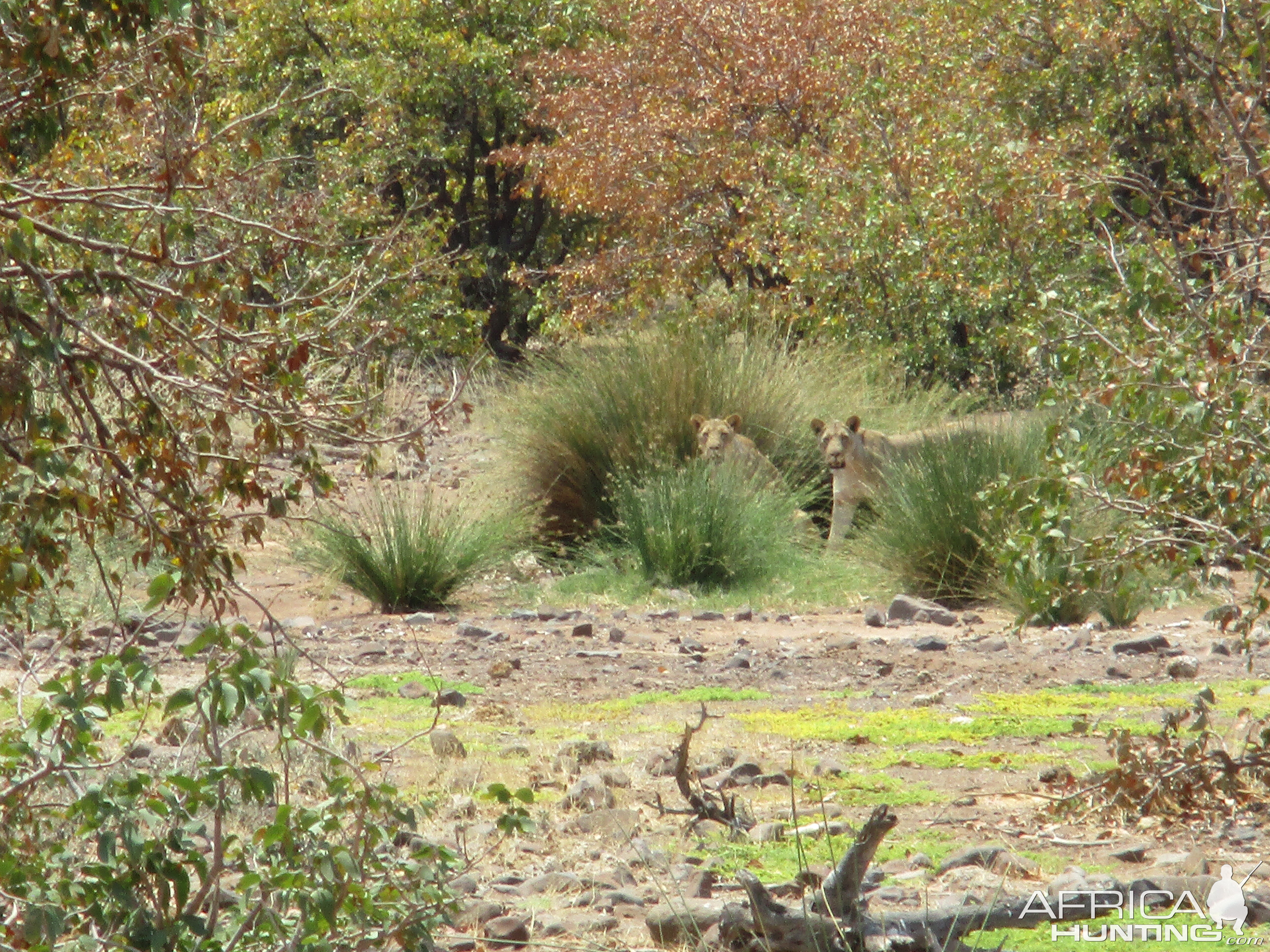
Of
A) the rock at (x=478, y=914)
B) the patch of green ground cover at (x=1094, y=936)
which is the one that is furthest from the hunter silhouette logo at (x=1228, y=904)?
the rock at (x=478, y=914)

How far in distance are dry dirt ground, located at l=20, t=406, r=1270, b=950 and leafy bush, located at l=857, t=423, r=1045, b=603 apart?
0.65 meters

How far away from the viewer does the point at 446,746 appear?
4809mm

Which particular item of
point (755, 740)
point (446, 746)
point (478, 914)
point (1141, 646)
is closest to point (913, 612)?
point (1141, 646)

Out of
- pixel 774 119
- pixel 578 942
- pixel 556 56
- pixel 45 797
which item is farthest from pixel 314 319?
pixel 556 56

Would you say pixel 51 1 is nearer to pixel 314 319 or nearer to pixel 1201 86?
pixel 314 319

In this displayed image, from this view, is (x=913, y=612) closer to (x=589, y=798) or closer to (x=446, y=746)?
(x=446, y=746)

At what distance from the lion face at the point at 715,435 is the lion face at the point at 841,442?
0.69 metres

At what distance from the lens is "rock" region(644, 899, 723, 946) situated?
3045 mm

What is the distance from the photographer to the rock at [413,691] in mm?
6133

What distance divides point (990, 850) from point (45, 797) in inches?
96.7

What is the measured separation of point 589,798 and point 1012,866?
122cm

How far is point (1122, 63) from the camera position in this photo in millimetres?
12289

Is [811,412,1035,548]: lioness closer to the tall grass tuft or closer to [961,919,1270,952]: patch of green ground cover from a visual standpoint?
the tall grass tuft

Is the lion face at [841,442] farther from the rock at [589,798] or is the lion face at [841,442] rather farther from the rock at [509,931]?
the rock at [509,931]
